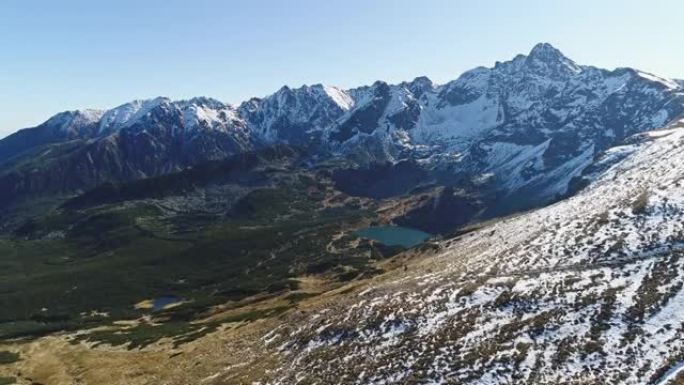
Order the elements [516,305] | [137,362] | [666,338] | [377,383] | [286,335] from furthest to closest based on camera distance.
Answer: [137,362], [286,335], [516,305], [377,383], [666,338]

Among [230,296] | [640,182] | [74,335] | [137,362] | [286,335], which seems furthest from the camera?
[230,296]

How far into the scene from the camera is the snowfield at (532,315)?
45.3m

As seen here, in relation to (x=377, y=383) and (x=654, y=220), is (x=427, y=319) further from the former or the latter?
(x=654, y=220)

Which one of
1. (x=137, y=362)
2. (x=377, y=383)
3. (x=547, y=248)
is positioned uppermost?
(x=547, y=248)

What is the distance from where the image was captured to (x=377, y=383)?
1913 inches

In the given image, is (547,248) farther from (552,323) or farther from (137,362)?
(137,362)

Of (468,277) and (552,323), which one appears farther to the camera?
(468,277)

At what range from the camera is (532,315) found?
179ft

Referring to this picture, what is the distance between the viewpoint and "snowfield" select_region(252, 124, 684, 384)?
149 ft

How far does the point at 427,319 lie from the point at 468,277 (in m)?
12.6

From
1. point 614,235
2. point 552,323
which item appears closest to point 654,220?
point 614,235

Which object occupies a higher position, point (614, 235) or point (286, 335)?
point (614, 235)

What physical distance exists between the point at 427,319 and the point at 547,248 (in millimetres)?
23425

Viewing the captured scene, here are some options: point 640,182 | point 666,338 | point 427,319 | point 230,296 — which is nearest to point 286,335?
point 427,319
